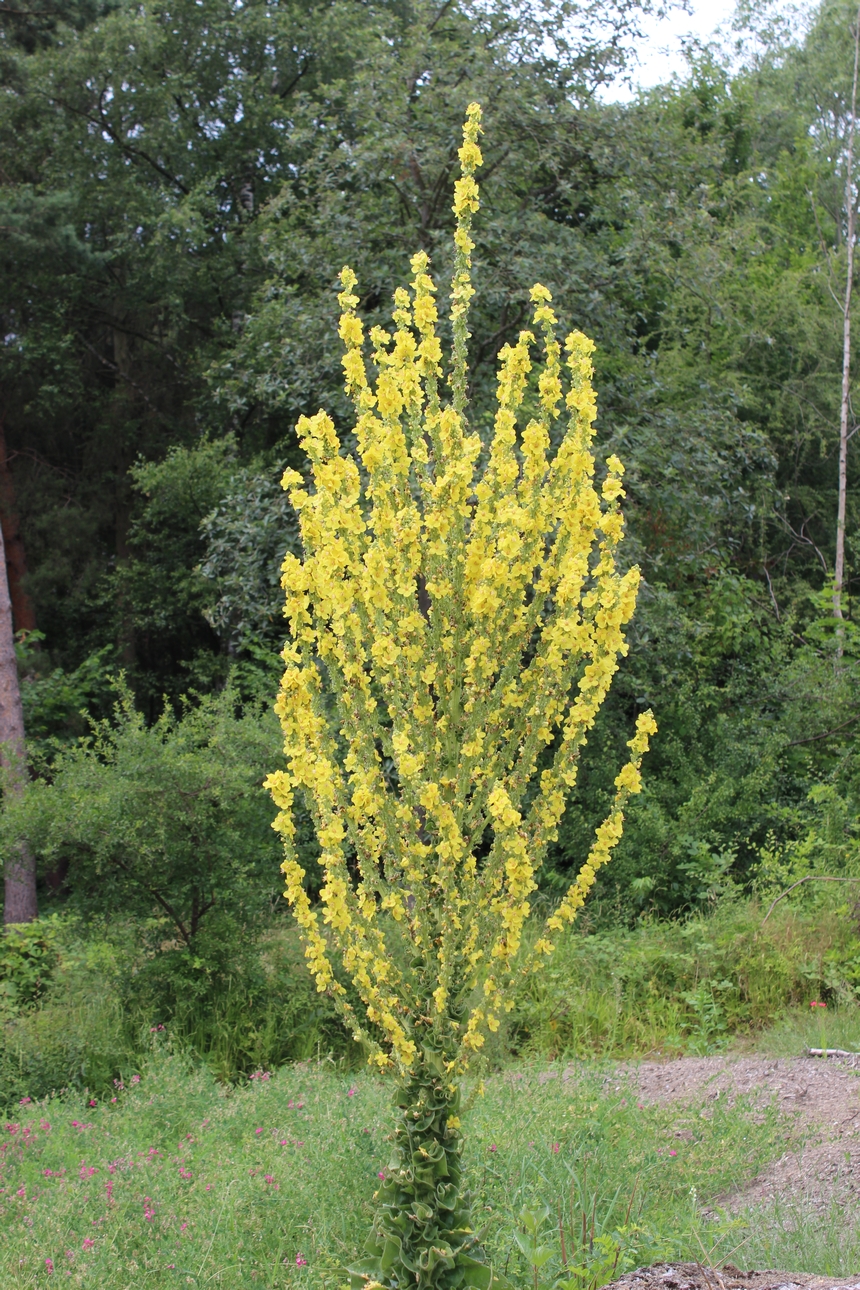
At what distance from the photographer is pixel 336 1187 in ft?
12.2

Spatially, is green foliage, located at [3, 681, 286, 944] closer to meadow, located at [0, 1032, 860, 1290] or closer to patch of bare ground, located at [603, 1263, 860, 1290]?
meadow, located at [0, 1032, 860, 1290]

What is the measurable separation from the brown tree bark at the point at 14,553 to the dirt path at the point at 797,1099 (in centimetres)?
1057

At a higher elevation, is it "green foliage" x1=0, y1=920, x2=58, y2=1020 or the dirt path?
the dirt path

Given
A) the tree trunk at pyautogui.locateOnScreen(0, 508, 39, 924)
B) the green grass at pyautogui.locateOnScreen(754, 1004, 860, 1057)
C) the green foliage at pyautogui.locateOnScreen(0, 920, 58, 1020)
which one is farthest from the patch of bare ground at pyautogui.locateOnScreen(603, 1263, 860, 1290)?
the tree trunk at pyautogui.locateOnScreen(0, 508, 39, 924)

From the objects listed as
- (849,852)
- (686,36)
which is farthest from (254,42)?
(849,852)

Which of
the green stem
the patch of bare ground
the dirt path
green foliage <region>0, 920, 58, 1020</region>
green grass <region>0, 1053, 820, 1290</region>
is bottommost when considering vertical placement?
green foliage <region>0, 920, 58, 1020</region>

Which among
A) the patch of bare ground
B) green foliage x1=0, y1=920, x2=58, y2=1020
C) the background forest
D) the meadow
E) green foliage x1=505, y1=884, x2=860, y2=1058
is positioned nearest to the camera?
the patch of bare ground

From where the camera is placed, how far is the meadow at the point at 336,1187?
331 centimetres

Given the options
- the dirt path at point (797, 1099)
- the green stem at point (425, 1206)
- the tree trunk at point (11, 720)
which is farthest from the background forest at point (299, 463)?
the green stem at point (425, 1206)

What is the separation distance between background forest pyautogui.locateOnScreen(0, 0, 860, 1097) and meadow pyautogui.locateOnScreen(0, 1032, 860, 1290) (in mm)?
1616

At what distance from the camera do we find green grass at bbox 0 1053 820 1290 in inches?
131

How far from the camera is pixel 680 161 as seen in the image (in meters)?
9.85

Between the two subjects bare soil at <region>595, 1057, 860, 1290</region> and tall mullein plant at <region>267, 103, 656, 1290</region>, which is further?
bare soil at <region>595, 1057, 860, 1290</region>

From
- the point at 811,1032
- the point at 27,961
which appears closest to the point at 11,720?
the point at 27,961
